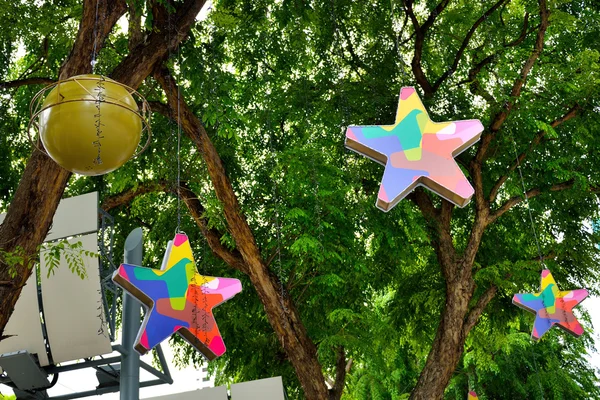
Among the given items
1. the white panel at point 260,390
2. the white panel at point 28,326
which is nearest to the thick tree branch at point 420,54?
the white panel at point 260,390

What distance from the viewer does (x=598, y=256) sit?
34.5ft

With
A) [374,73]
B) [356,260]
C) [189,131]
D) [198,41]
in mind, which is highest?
[374,73]

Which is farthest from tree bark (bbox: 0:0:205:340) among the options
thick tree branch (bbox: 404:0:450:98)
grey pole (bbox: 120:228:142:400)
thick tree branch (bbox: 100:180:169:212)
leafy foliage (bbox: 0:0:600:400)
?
thick tree branch (bbox: 404:0:450:98)

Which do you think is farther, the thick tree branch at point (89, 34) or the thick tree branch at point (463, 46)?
the thick tree branch at point (463, 46)

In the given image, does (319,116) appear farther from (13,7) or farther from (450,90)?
(13,7)

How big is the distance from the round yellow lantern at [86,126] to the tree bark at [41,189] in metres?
1.32

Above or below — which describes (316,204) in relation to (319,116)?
below

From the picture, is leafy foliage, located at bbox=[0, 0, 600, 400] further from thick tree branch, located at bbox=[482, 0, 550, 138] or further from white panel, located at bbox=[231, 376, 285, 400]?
white panel, located at bbox=[231, 376, 285, 400]

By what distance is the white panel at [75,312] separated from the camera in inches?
310

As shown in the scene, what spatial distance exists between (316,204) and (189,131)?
1.72 metres

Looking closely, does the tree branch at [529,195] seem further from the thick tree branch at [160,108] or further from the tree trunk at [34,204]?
the tree trunk at [34,204]

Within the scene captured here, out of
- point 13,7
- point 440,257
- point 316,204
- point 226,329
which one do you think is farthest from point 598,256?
point 13,7

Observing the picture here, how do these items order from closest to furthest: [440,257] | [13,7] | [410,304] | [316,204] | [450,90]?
1. [13,7]
2. [316,204]
3. [440,257]
4. [450,90]
5. [410,304]

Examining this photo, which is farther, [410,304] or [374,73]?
[410,304]
